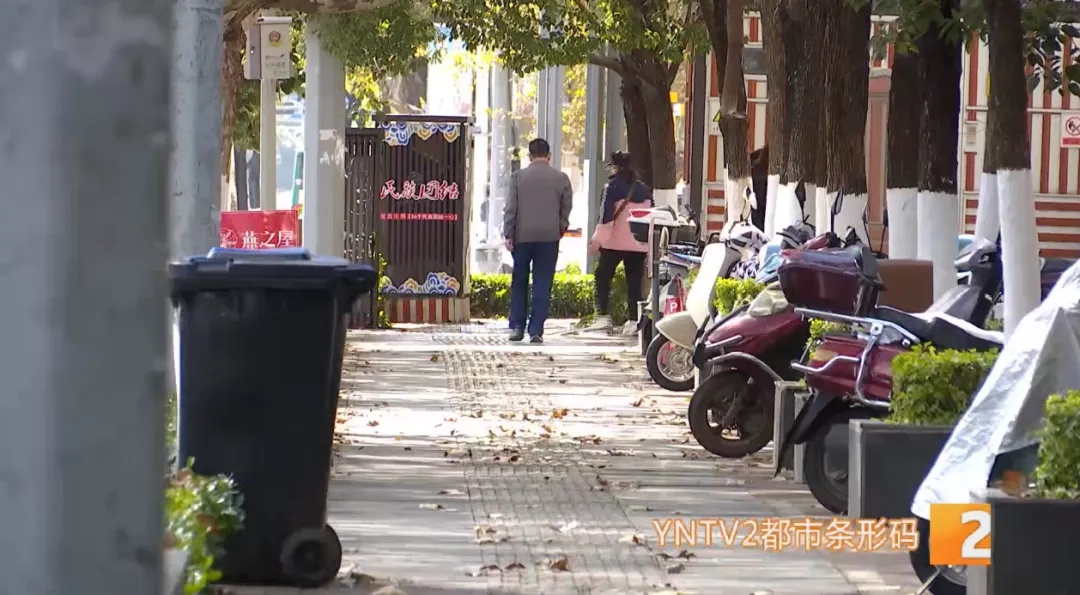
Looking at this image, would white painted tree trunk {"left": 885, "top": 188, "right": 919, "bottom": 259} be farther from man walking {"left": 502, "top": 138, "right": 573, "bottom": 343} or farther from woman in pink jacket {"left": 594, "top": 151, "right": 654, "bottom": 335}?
woman in pink jacket {"left": 594, "top": 151, "right": 654, "bottom": 335}

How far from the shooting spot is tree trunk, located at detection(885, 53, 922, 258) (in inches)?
512

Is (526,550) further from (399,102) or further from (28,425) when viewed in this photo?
(399,102)

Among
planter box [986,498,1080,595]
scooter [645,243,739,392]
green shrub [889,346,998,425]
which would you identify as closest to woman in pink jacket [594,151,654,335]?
scooter [645,243,739,392]

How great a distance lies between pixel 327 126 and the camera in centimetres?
1986

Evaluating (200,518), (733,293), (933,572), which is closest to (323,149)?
(733,293)

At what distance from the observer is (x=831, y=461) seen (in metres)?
9.30

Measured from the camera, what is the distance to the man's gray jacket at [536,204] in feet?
65.3

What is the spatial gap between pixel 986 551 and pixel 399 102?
133ft

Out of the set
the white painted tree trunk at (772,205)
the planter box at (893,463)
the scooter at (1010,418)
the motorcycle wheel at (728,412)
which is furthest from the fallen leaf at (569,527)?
the white painted tree trunk at (772,205)

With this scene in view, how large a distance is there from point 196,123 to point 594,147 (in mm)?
20200

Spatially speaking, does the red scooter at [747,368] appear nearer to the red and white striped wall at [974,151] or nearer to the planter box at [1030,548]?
the planter box at [1030,548]

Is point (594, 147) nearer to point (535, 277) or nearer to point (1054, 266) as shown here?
point (535, 277)

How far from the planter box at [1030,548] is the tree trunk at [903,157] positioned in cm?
693

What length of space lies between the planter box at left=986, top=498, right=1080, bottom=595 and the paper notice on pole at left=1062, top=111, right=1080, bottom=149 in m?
22.7
